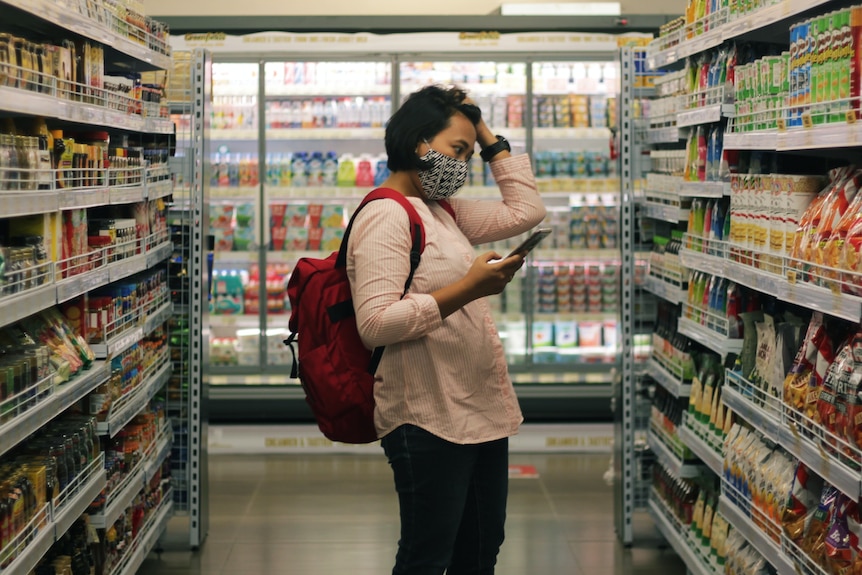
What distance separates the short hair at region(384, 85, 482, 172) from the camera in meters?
2.52

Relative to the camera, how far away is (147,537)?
12.8 ft

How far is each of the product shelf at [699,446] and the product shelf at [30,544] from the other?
195cm

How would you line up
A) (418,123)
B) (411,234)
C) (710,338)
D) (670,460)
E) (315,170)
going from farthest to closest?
(315,170) → (670,460) → (710,338) → (418,123) → (411,234)

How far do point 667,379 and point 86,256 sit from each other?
220 centimetres

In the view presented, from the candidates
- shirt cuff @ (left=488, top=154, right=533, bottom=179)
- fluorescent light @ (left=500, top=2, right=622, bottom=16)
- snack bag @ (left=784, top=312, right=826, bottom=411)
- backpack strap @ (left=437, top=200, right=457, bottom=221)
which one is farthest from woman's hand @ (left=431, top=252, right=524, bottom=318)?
fluorescent light @ (left=500, top=2, right=622, bottom=16)

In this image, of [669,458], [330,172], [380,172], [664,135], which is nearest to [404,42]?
[380,172]

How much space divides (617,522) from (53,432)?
2616 millimetres

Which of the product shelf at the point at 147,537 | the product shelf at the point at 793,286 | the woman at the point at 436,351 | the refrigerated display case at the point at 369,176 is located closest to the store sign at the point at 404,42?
the refrigerated display case at the point at 369,176

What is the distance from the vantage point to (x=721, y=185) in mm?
3371

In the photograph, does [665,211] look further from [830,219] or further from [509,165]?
[830,219]

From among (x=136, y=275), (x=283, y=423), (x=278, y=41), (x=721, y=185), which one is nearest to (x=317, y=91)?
(x=278, y=41)

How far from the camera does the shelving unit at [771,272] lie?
2.28 metres

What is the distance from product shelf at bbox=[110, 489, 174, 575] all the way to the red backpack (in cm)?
134

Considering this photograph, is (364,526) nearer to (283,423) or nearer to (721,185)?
(283,423)
